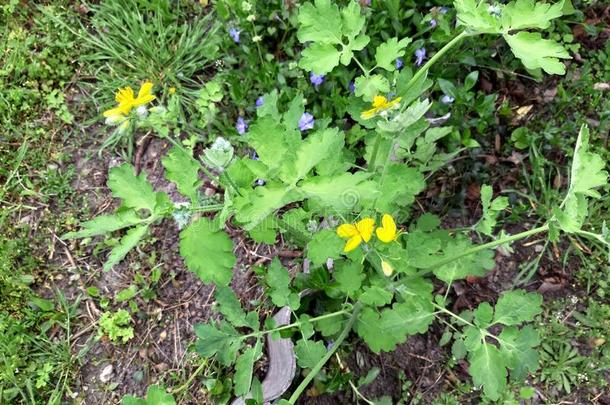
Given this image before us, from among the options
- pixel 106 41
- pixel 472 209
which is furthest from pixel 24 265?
pixel 472 209

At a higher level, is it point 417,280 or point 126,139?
point 126,139

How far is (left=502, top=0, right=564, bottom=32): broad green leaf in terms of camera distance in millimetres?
1494

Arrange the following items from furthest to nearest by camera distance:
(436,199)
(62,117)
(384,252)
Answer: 1. (62,117)
2. (436,199)
3. (384,252)

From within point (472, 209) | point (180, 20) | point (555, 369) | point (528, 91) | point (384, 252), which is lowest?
point (555, 369)

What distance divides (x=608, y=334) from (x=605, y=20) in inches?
64.4

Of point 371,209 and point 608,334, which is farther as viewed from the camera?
point 608,334

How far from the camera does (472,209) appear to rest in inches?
104

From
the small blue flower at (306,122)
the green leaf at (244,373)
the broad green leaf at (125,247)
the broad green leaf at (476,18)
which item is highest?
the broad green leaf at (476,18)

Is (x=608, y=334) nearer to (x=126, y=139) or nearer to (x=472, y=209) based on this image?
(x=472, y=209)

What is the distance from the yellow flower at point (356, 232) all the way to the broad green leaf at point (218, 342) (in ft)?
2.04

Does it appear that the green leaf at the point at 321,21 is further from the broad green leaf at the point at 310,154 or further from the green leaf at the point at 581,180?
the green leaf at the point at 581,180

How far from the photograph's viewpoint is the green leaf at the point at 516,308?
1716 millimetres

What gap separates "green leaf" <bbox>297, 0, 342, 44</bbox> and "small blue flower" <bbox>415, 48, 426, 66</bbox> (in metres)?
0.93

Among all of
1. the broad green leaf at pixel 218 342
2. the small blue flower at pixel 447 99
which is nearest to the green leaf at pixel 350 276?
the broad green leaf at pixel 218 342
